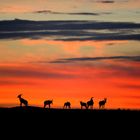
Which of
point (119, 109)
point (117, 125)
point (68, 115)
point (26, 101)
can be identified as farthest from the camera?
point (26, 101)

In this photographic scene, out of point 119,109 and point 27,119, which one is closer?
point 27,119

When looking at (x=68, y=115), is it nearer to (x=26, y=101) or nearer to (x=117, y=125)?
(x=117, y=125)

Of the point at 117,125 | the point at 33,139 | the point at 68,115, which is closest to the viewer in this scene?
the point at 33,139

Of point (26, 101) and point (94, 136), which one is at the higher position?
point (26, 101)

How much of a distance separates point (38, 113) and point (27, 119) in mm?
4798

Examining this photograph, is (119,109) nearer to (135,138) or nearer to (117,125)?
(117,125)

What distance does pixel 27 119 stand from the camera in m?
88.2

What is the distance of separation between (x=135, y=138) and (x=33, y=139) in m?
9.36

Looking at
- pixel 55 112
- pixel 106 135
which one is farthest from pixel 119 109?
pixel 106 135

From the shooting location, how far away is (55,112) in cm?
9394

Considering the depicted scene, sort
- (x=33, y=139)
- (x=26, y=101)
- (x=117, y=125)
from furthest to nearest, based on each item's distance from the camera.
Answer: (x=26, y=101) → (x=117, y=125) → (x=33, y=139)

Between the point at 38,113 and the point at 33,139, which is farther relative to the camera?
the point at 38,113

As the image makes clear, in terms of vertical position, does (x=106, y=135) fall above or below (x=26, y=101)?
below

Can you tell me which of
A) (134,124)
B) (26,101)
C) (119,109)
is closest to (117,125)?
(134,124)
